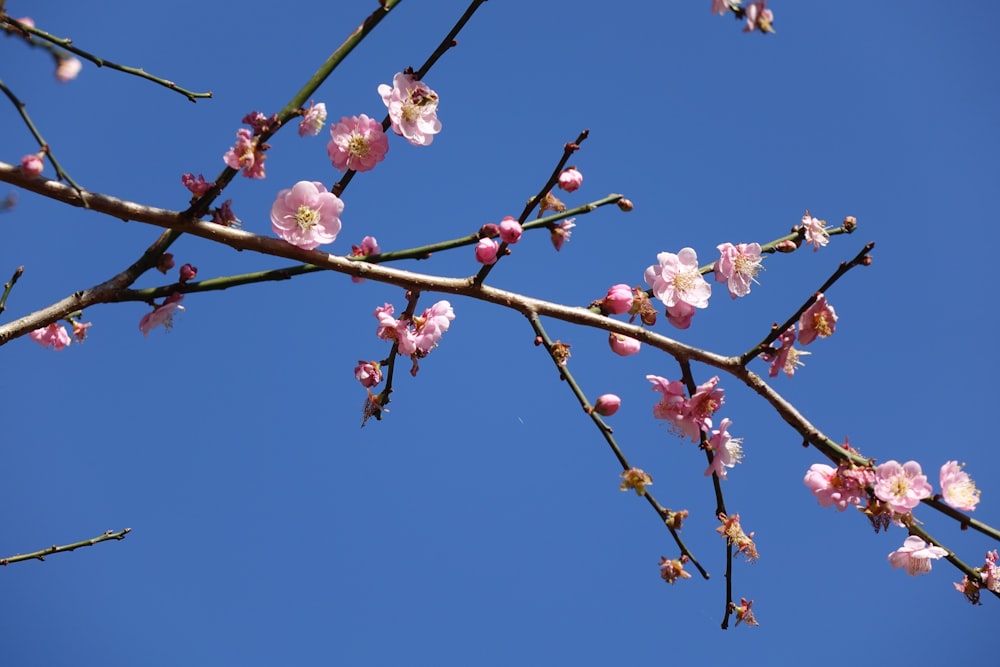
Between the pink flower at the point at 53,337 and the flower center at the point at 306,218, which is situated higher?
the pink flower at the point at 53,337

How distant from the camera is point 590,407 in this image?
2.18 metres

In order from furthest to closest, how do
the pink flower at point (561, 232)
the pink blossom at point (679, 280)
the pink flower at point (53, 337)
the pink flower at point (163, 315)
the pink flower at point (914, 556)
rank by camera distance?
the pink flower at point (53, 337), the pink blossom at point (679, 280), the pink flower at point (914, 556), the pink flower at point (561, 232), the pink flower at point (163, 315)

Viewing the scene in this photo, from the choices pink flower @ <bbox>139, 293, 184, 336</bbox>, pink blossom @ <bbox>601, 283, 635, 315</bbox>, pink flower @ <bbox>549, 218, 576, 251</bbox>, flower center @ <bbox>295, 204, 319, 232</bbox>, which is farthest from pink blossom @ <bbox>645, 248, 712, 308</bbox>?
pink flower @ <bbox>139, 293, 184, 336</bbox>

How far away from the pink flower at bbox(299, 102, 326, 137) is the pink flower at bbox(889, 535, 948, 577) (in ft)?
7.29

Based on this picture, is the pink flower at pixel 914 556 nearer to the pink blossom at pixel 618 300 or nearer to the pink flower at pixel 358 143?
the pink blossom at pixel 618 300

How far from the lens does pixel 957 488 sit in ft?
8.23

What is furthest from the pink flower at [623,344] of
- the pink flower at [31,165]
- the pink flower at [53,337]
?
Result: the pink flower at [53,337]

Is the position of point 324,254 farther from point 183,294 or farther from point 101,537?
point 101,537

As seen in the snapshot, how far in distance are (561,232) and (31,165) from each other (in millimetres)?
1393

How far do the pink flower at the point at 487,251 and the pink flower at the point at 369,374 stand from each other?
0.58 metres

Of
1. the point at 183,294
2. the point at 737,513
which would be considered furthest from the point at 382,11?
the point at 737,513

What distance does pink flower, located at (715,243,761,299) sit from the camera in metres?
2.66

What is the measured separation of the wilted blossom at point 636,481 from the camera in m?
2.09

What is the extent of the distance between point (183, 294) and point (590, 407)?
3.81ft
